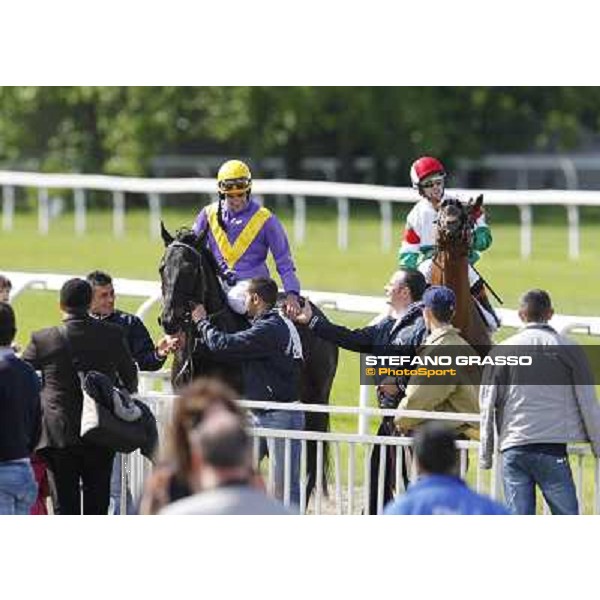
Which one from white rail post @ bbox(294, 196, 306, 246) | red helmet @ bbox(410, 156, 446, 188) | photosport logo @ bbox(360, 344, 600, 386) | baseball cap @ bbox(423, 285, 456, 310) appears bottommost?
photosport logo @ bbox(360, 344, 600, 386)

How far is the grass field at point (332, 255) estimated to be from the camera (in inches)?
667

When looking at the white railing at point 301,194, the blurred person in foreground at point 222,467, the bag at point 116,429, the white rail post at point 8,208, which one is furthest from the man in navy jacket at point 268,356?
the white rail post at point 8,208

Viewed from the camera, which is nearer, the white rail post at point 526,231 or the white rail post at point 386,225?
the white rail post at point 526,231

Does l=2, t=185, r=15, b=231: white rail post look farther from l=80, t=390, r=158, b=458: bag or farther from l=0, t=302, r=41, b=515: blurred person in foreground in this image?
l=0, t=302, r=41, b=515: blurred person in foreground

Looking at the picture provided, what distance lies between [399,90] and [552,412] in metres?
25.1

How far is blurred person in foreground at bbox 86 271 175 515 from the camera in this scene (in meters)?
8.76

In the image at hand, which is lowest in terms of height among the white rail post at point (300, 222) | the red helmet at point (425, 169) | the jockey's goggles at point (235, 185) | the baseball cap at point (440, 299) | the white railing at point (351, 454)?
the white railing at point (351, 454)

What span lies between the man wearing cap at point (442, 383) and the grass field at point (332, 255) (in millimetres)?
3791

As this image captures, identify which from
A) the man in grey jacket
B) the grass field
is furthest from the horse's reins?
the grass field

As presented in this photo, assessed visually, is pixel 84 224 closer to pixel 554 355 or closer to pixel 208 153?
pixel 208 153

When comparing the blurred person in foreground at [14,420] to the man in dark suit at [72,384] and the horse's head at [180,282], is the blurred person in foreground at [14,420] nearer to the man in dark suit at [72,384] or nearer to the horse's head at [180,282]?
the man in dark suit at [72,384]

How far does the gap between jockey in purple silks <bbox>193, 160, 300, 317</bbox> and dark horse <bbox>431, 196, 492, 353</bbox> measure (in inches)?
35.1

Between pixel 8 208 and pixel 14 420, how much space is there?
63.3 feet
